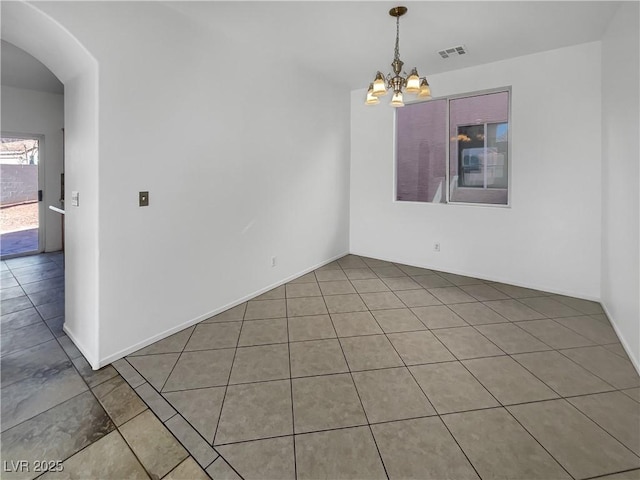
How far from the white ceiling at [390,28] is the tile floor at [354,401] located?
2723mm

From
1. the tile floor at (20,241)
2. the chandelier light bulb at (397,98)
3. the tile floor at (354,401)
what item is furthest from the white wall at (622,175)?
the tile floor at (20,241)

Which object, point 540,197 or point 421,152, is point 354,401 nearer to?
point 540,197

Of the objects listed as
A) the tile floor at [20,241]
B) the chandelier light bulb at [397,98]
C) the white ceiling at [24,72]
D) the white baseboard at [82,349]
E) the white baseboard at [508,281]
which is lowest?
the white baseboard at [82,349]

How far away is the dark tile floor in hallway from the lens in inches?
56.8

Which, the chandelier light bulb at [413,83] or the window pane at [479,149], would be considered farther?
the window pane at [479,149]

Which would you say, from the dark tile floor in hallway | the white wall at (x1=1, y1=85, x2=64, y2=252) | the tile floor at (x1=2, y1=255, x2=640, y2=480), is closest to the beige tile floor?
the tile floor at (x1=2, y1=255, x2=640, y2=480)

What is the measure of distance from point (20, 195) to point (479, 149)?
24.6 ft

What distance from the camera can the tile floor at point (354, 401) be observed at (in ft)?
4.84

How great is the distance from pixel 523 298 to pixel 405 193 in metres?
2.19

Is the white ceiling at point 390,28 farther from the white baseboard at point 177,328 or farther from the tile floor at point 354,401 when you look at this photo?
the tile floor at point 354,401

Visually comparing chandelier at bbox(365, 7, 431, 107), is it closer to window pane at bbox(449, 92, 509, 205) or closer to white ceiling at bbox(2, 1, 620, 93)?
white ceiling at bbox(2, 1, 620, 93)

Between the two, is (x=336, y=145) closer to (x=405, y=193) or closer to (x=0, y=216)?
(x=405, y=193)

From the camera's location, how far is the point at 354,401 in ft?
6.18

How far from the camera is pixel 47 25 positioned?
1909mm
